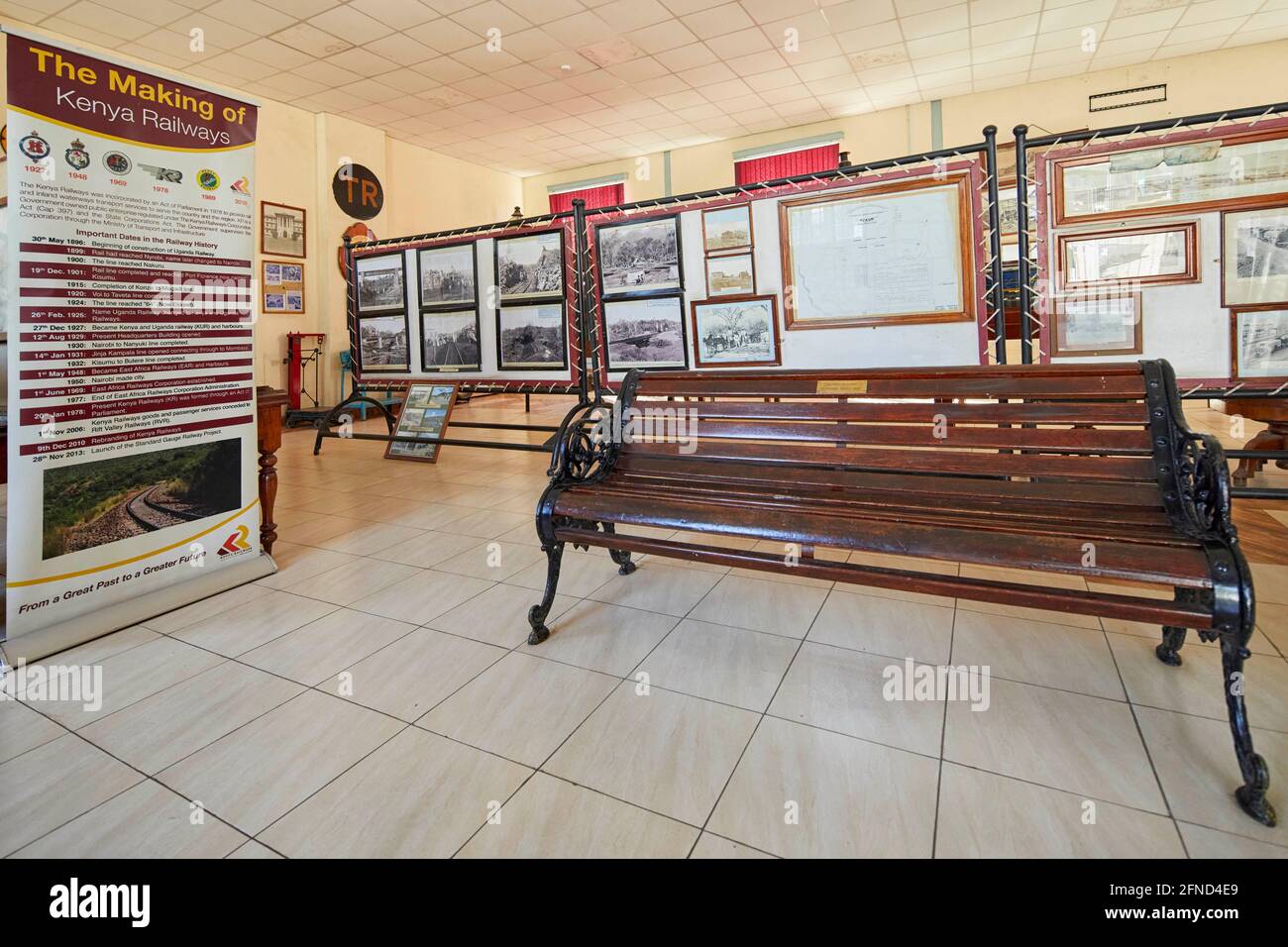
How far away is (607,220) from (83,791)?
140 inches

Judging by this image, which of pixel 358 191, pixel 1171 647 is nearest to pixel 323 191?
pixel 358 191

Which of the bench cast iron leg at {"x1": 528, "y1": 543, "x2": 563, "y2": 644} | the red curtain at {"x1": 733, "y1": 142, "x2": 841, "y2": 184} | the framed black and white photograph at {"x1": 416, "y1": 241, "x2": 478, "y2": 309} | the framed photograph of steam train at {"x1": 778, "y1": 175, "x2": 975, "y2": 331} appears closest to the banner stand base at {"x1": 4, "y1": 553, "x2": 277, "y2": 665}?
the bench cast iron leg at {"x1": 528, "y1": 543, "x2": 563, "y2": 644}

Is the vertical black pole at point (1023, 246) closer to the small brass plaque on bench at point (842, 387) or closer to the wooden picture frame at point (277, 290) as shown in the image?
the small brass plaque on bench at point (842, 387)

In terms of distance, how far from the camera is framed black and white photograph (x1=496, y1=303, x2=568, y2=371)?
433cm

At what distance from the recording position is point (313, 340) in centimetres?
804

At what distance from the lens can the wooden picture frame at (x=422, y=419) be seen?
514cm

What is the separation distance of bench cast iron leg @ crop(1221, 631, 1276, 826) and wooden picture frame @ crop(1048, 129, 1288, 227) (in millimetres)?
2162

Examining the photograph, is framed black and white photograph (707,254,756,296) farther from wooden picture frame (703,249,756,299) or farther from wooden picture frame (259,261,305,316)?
wooden picture frame (259,261,305,316)

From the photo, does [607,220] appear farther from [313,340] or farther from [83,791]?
[313,340]

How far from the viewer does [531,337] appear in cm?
445

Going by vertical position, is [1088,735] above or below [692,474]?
below

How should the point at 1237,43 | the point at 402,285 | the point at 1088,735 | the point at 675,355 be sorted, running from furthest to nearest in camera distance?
the point at 1237,43 < the point at 402,285 < the point at 675,355 < the point at 1088,735
